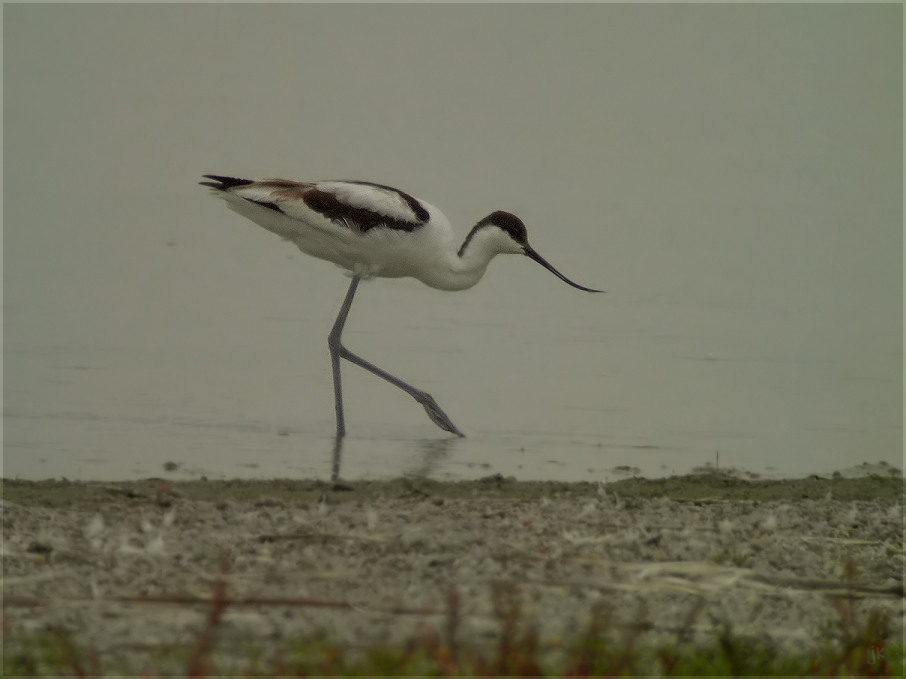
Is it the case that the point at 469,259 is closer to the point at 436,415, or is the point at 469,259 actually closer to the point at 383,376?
the point at 383,376

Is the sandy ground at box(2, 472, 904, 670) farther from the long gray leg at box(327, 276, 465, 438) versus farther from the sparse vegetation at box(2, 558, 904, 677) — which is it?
the long gray leg at box(327, 276, 465, 438)

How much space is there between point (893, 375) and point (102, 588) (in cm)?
892

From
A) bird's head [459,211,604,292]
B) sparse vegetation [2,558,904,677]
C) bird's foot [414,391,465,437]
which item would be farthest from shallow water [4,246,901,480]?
sparse vegetation [2,558,904,677]

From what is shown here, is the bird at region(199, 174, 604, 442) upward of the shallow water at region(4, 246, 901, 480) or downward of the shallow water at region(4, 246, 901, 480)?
upward

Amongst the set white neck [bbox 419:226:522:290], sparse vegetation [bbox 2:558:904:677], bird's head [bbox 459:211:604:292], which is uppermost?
bird's head [bbox 459:211:604:292]

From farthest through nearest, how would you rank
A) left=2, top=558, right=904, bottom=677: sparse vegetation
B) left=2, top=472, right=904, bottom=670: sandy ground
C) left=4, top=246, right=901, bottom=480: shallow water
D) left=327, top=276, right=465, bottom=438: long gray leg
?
left=327, top=276, right=465, bottom=438: long gray leg < left=4, top=246, right=901, bottom=480: shallow water < left=2, top=472, right=904, bottom=670: sandy ground < left=2, top=558, right=904, bottom=677: sparse vegetation

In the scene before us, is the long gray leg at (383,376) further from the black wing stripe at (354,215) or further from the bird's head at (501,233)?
the bird's head at (501,233)

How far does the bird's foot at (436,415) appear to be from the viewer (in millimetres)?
9695

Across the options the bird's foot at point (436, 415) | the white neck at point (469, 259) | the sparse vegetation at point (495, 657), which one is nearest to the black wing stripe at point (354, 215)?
the white neck at point (469, 259)

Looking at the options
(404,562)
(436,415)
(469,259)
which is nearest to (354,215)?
(469,259)

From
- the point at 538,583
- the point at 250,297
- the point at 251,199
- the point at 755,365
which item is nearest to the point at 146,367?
the point at 251,199

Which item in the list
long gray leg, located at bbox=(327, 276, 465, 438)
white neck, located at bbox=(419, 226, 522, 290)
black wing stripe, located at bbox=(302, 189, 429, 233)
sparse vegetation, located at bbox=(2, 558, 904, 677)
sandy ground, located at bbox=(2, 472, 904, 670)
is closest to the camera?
sparse vegetation, located at bbox=(2, 558, 904, 677)

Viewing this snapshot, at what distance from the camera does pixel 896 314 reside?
52.4 ft

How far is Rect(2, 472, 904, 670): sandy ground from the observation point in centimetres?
443
